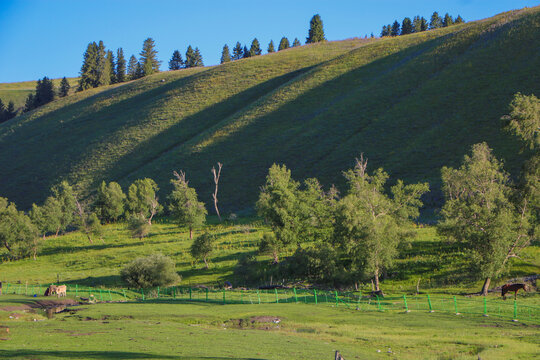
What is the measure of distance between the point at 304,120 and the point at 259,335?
320 feet

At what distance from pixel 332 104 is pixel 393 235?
77.8m

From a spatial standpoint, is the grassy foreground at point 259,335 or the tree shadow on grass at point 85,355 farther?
the grassy foreground at point 259,335

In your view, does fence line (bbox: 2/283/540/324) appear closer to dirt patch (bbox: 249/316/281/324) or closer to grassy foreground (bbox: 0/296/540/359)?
grassy foreground (bbox: 0/296/540/359)

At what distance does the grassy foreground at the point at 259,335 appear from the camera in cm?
1786

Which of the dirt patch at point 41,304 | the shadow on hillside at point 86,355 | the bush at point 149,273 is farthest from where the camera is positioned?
the bush at point 149,273

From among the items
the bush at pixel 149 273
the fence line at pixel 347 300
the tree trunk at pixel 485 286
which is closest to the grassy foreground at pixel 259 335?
the fence line at pixel 347 300

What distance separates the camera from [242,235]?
237ft

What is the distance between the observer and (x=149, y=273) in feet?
170

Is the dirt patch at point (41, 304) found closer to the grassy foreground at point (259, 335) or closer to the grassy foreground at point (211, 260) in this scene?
the grassy foreground at point (259, 335)

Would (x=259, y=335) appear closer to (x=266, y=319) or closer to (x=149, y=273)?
(x=266, y=319)

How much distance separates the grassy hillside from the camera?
93812 mm

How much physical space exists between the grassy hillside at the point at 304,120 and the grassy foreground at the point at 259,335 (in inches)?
2042

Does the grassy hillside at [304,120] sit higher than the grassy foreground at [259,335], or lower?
higher

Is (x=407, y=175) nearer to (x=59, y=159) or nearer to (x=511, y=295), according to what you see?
(x=511, y=295)
